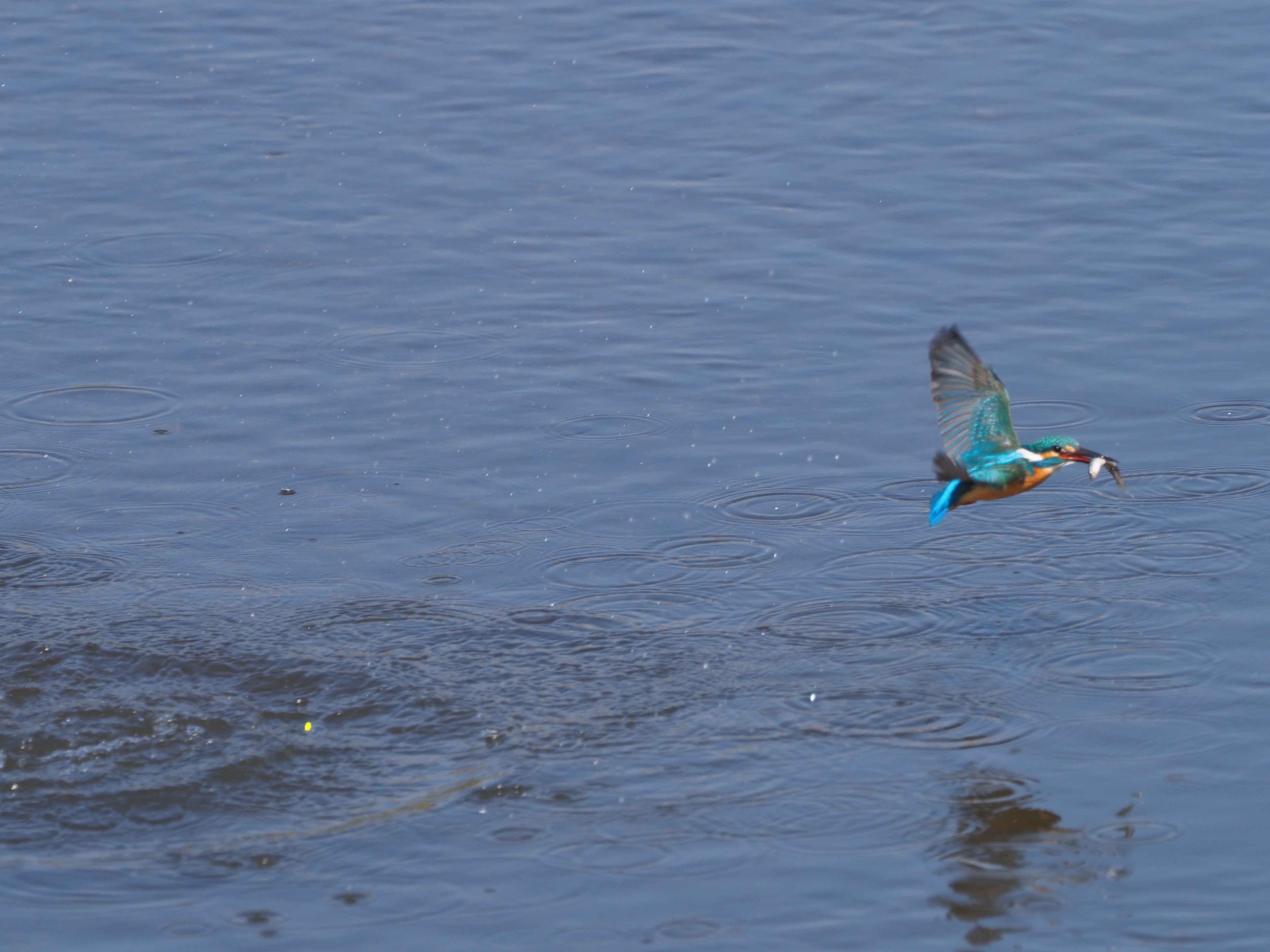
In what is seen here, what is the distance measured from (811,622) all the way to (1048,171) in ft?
18.1

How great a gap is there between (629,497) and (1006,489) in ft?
7.10

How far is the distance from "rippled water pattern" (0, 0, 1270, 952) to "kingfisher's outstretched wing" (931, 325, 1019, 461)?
0.78 meters

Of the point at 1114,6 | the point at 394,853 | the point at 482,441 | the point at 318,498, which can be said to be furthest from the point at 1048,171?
the point at 394,853

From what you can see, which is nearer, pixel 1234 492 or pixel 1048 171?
pixel 1234 492

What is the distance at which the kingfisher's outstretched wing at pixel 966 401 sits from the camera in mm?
6203

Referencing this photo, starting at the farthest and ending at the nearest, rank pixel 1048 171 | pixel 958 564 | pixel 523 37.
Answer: pixel 523 37, pixel 1048 171, pixel 958 564

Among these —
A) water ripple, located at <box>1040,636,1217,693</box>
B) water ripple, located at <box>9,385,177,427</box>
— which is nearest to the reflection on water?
water ripple, located at <box>1040,636,1217,693</box>

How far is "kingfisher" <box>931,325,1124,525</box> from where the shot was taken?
5977 mm

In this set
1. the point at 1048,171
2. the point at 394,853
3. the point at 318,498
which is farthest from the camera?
the point at 1048,171

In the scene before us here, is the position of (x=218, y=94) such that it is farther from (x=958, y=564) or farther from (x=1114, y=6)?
(x=958, y=564)

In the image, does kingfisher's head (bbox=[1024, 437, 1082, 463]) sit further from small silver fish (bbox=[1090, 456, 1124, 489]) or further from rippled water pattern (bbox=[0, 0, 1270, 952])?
rippled water pattern (bbox=[0, 0, 1270, 952])

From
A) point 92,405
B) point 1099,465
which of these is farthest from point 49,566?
point 1099,465

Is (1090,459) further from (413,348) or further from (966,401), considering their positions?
(413,348)

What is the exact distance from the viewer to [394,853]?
17.7ft
